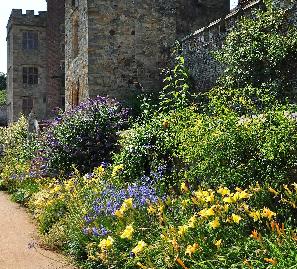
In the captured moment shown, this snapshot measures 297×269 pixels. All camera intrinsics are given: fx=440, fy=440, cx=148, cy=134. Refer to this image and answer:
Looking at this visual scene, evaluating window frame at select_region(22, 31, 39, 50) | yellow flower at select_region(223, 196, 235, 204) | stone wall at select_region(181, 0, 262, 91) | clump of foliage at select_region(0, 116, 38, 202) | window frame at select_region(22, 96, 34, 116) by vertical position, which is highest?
window frame at select_region(22, 31, 39, 50)

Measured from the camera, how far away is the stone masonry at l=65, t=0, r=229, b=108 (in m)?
13.4

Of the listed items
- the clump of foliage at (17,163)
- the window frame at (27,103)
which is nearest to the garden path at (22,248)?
the clump of foliage at (17,163)

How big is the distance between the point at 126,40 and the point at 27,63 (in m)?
17.6

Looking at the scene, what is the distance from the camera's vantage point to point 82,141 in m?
8.76

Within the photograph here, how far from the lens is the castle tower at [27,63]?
29.1 m

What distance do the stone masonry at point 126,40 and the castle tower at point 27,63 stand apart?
15.6 meters

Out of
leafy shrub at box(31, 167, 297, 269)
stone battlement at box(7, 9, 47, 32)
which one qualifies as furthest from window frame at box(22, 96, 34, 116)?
leafy shrub at box(31, 167, 297, 269)

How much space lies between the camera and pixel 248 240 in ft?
10.9

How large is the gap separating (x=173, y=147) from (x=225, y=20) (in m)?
6.05

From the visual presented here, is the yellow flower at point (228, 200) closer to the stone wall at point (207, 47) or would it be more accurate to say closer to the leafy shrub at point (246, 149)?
the leafy shrub at point (246, 149)

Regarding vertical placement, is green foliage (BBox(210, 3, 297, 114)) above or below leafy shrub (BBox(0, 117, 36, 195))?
above

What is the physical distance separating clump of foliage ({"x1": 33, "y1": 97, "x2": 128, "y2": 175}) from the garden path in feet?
5.72

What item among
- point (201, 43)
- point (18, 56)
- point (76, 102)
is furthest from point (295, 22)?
A: point (18, 56)

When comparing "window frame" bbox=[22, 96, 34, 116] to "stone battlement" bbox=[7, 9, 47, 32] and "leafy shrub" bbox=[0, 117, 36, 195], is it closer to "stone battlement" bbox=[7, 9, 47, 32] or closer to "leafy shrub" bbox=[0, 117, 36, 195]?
"stone battlement" bbox=[7, 9, 47, 32]
